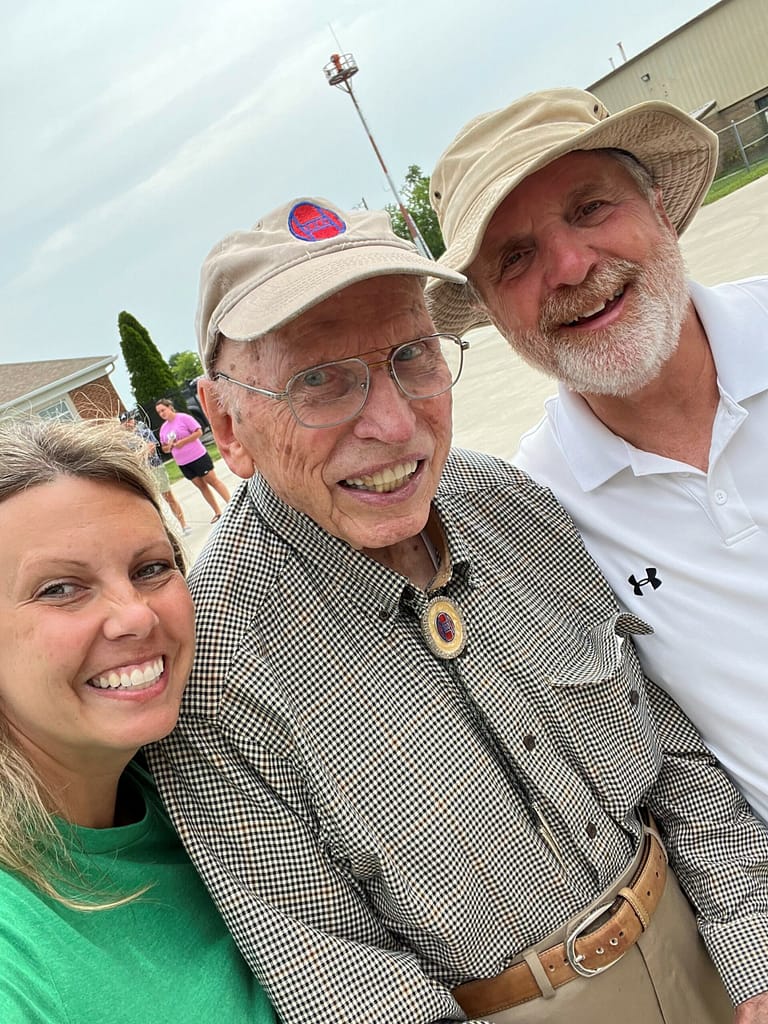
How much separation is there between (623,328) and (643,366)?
0.36 feet

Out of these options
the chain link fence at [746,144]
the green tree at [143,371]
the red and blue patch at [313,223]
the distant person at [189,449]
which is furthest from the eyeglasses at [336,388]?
the green tree at [143,371]

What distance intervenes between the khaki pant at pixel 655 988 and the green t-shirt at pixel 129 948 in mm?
590

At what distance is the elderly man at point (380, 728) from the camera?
1.58m

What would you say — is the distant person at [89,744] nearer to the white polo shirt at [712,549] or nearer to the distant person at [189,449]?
the white polo shirt at [712,549]

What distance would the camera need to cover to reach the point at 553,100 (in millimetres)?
2318

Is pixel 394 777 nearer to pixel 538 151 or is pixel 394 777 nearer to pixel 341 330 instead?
pixel 341 330

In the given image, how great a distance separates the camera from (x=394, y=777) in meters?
1.67

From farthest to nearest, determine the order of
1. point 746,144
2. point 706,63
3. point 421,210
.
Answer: point 421,210 → point 706,63 → point 746,144

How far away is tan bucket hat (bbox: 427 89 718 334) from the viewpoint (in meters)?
2.14

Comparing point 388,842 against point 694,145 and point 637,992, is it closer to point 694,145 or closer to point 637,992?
point 637,992

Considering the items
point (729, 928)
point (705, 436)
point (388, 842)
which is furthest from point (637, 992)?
point (705, 436)

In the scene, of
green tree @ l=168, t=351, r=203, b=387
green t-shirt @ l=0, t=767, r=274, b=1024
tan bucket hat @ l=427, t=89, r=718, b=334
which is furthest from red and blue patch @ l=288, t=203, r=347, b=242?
green tree @ l=168, t=351, r=203, b=387

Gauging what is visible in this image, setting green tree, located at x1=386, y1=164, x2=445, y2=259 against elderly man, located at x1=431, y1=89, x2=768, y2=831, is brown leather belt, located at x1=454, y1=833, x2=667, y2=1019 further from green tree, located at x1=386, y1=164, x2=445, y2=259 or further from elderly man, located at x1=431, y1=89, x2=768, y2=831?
green tree, located at x1=386, y1=164, x2=445, y2=259

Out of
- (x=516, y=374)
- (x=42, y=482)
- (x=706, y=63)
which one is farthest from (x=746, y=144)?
(x=42, y=482)
